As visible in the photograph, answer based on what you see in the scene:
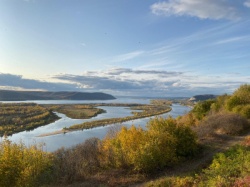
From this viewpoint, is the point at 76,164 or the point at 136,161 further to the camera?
the point at 76,164

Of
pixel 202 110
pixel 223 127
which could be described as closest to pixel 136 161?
pixel 223 127

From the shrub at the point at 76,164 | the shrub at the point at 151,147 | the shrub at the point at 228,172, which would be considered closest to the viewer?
the shrub at the point at 228,172

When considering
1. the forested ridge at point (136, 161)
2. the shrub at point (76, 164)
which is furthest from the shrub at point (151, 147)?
the shrub at point (76, 164)

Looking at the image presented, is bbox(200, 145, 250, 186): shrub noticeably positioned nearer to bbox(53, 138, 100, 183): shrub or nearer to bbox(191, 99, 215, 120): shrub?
bbox(53, 138, 100, 183): shrub

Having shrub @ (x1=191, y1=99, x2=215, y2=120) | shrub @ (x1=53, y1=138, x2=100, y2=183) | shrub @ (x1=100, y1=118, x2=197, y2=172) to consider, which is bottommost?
shrub @ (x1=53, y1=138, x2=100, y2=183)

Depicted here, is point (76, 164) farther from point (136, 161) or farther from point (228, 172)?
point (228, 172)

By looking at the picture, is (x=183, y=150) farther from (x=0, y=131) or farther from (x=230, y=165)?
(x=0, y=131)

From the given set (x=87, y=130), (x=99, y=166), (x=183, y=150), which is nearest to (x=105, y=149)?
(x=99, y=166)

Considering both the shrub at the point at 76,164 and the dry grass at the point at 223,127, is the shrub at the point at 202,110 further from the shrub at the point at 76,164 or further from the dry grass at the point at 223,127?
the shrub at the point at 76,164

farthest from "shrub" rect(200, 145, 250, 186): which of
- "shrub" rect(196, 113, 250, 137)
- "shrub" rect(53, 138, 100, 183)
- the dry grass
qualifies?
"shrub" rect(196, 113, 250, 137)

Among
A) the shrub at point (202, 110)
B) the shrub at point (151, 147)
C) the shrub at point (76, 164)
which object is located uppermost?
the shrub at point (202, 110)

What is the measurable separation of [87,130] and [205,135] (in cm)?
4296

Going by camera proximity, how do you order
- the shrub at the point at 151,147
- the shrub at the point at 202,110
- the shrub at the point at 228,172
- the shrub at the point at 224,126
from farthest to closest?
the shrub at the point at 202,110
the shrub at the point at 224,126
the shrub at the point at 151,147
the shrub at the point at 228,172

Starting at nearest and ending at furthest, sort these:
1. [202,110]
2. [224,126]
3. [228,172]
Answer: [228,172] < [224,126] < [202,110]
